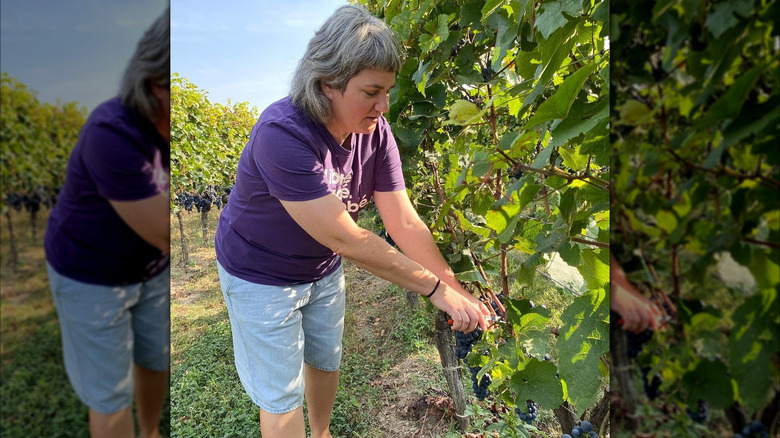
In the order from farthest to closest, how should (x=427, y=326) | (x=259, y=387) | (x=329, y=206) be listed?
(x=427, y=326)
(x=259, y=387)
(x=329, y=206)

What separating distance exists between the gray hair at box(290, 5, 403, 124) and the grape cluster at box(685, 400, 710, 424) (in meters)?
1.76

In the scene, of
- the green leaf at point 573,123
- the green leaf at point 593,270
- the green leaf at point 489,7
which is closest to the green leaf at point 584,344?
the green leaf at point 593,270

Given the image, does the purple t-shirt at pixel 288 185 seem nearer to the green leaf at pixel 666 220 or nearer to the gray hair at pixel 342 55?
the gray hair at pixel 342 55

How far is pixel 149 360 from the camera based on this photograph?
33 centimetres

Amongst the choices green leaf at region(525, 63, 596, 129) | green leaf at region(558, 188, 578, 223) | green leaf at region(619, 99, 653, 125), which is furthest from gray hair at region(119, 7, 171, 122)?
green leaf at region(558, 188, 578, 223)

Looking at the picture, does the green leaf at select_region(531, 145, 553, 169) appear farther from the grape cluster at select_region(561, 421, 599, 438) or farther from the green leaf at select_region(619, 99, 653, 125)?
the grape cluster at select_region(561, 421, 599, 438)

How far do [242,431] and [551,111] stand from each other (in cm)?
350

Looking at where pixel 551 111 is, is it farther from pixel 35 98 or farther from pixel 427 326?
pixel 427 326

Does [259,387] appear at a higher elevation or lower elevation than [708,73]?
lower

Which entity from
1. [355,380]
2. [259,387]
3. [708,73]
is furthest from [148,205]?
[355,380]

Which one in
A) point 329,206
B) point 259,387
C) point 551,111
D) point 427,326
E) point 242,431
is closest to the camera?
point 551,111

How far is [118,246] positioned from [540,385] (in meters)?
1.63

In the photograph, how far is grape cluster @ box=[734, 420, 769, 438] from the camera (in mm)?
261

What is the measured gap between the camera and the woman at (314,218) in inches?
70.7
